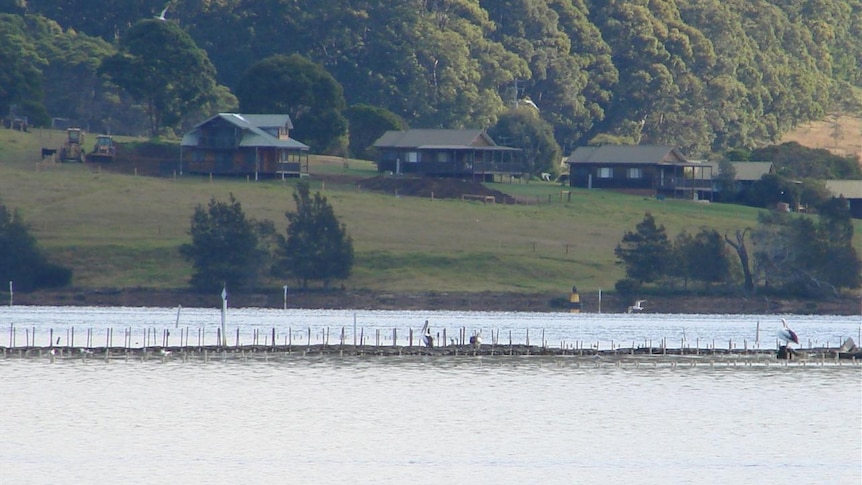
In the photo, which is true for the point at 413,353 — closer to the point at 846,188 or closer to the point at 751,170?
the point at 846,188

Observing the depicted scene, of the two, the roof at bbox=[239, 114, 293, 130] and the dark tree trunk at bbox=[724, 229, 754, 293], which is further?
the roof at bbox=[239, 114, 293, 130]

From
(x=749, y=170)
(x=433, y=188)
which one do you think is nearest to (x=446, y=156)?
(x=433, y=188)

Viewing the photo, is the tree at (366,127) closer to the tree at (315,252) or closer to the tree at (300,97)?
the tree at (300,97)

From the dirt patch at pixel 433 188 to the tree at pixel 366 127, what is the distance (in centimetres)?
2028

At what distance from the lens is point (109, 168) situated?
15100cm

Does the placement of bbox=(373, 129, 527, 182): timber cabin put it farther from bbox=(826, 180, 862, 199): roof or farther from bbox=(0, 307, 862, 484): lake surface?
bbox=(0, 307, 862, 484): lake surface

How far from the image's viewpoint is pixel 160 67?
6388 inches

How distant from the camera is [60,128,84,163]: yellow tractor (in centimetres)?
15212

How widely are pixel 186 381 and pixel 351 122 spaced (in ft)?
335

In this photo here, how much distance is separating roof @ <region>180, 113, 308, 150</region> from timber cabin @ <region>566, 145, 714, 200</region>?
84.5 ft

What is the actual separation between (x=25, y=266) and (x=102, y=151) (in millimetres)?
32826

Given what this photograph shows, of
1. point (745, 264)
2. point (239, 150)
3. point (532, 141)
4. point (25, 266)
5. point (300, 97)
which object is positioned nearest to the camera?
point (25, 266)

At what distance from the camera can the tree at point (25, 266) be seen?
121000 millimetres

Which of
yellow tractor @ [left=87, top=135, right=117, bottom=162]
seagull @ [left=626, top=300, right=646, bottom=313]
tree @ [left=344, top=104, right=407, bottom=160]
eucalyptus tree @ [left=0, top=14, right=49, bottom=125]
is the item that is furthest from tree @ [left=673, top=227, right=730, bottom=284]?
eucalyptus tree @ [left=0, top=14, right=49, bottom=125]
